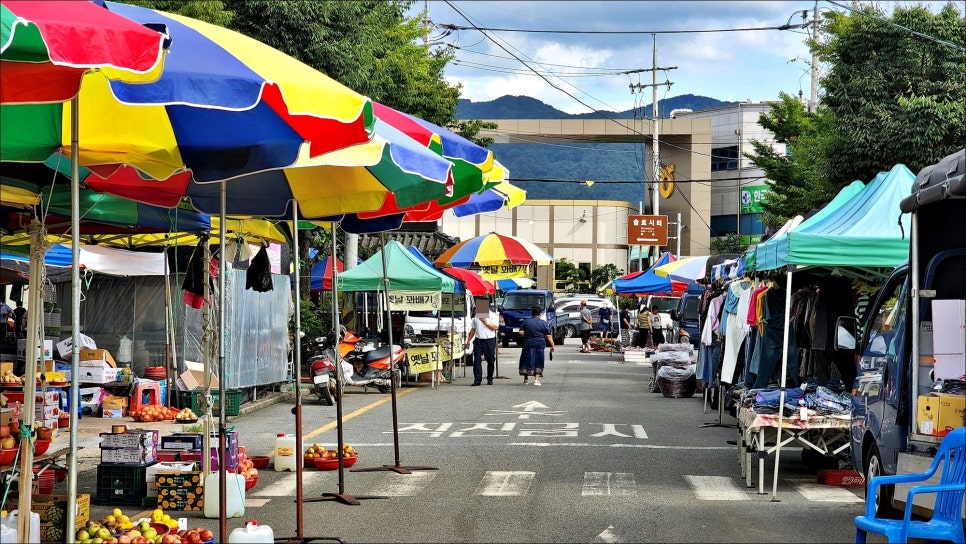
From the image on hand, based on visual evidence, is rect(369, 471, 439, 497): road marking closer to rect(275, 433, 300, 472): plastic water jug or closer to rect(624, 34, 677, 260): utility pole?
rect(275, 433, 300, 472): plastic water jug

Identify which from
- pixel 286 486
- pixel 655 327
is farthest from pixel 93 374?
pixel 655 327

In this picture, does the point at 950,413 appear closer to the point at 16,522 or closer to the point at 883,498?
the point at 883,498

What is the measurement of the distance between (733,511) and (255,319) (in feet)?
37.0

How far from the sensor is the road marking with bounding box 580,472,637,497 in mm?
10456

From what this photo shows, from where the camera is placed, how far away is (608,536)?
27.6 ft

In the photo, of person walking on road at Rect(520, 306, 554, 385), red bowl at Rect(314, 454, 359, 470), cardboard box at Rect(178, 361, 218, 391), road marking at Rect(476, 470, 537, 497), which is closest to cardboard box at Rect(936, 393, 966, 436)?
road marking at Rect(476, 470, 537, 497)

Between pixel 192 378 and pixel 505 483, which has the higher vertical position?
pixel 192 378

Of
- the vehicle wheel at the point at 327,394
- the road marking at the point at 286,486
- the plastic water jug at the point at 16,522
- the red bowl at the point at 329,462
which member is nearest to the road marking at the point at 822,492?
the red bowl at the point at 329,462

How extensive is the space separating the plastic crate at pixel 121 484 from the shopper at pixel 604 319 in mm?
38510

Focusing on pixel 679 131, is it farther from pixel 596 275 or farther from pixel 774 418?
pixel 774 418

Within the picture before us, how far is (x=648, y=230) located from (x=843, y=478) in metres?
40.2

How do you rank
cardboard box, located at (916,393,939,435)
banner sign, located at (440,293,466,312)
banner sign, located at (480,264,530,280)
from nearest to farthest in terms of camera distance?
cardboard box, located at (916,393,939,435), banner sign, located at (440,293,466,312), banner sign, located at (480,264,530,280)

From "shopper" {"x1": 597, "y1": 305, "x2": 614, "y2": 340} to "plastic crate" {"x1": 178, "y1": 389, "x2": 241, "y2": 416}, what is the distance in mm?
31081

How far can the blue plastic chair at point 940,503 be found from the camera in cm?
674
